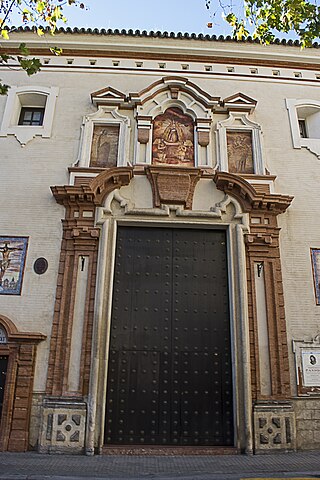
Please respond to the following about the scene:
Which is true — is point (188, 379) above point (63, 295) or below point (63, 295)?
below

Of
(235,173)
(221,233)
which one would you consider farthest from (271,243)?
(235,173)

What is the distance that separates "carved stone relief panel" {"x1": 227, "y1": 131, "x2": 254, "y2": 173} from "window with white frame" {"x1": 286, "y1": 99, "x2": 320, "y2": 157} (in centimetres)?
109

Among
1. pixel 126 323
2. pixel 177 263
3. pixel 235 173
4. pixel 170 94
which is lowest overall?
pixel 126 323

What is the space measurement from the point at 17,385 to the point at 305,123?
29.3ft

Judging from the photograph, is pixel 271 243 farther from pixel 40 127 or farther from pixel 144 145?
pixel 40 127

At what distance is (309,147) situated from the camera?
31.8 feet

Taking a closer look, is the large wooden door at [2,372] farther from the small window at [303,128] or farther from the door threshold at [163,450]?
the small window at [303,128]

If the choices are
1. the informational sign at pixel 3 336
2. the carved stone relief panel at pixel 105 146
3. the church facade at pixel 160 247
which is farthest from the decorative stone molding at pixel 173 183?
the informational sign at pixel 3 336

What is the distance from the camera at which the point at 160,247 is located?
28.1 ft

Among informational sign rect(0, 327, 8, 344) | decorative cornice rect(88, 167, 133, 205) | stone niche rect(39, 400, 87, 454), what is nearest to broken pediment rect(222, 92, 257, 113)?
decorative cornice rect(88, 167, 133, 205)

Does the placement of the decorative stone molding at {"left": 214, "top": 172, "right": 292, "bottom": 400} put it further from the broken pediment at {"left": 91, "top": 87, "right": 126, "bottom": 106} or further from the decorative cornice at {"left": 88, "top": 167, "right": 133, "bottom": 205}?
the broken pediment at {"left": 91, "top": 87, "right": 126, "bottom": 106}

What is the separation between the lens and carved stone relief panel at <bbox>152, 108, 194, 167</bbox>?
9.39 m

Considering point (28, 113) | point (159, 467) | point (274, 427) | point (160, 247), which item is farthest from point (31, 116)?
point (274, 427)

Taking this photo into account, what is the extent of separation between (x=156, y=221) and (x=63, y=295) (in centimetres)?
235
